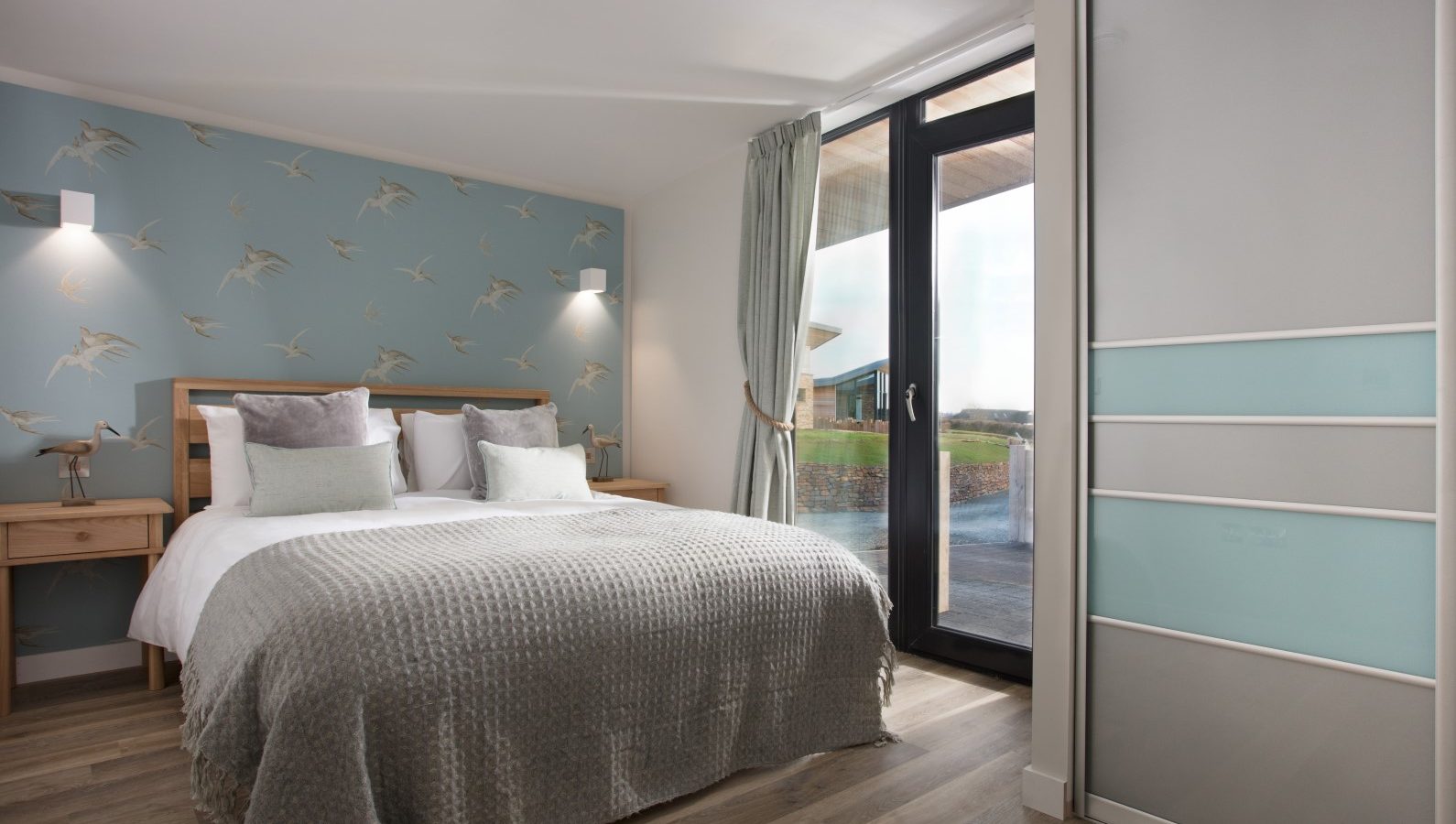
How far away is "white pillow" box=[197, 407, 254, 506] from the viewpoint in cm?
313

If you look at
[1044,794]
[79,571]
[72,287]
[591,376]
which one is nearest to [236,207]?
[72,287]

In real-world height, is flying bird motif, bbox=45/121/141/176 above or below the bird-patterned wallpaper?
above

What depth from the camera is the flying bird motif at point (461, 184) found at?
4242 millimetres

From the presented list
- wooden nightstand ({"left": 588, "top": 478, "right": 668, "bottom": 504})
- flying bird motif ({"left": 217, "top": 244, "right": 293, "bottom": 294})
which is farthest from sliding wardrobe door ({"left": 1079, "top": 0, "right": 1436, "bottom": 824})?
flying bird motif ({"left": 217, "top": 244, "right": 293, "bottom": 294})

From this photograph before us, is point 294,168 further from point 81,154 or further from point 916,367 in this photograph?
point 916,367

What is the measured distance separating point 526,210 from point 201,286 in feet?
5.48

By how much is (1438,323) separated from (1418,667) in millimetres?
662

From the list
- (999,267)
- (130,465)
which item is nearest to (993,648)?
(999,267)

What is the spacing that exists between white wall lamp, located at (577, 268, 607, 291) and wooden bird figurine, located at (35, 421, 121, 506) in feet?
7.66

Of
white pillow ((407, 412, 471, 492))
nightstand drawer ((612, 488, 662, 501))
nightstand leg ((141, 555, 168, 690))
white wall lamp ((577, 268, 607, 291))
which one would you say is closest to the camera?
nightstand leg ((141, 555, 168, 690))

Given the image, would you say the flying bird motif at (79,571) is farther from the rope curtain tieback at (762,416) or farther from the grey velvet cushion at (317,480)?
the rope curtain tieback at (762,416)

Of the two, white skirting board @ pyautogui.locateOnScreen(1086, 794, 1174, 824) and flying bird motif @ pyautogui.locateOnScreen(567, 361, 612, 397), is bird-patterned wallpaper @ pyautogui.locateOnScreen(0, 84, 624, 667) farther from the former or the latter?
white skirting board @ pyautogui.locateOnScreen(1086, 794, 1174, 824)

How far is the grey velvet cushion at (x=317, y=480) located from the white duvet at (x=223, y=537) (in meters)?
0.07

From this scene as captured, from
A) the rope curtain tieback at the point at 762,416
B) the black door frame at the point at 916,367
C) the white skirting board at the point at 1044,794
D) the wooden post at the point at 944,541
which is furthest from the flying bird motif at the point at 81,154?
the white skirting board at the point at 1044,794
